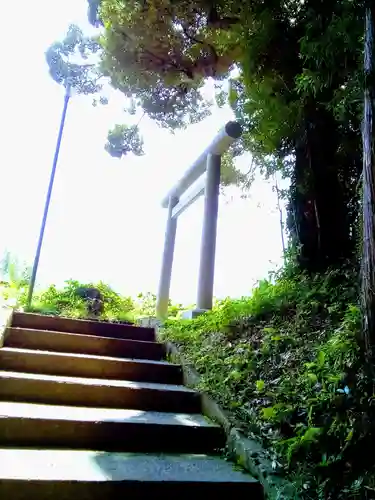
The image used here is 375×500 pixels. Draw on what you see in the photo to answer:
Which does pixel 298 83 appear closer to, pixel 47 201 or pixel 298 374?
pixel 298 374

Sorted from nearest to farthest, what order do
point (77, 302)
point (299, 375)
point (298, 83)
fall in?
point (299, 375), point (298, 83), point (77, 302)

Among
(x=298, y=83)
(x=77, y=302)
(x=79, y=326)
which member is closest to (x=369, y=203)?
(x=298, y=83)

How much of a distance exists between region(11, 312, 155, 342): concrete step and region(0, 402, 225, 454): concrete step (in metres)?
1.12

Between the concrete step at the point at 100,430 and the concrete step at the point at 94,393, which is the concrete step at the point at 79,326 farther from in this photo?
the concrete step at the point at 100,430

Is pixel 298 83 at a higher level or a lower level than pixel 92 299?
higher

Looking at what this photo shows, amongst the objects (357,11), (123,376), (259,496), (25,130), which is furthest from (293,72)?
(25,130)

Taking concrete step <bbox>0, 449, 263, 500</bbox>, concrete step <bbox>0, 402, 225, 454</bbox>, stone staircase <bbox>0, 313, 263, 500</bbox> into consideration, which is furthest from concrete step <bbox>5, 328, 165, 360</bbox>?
concrete step <bbox>0, 449, 263, 500</bbox>

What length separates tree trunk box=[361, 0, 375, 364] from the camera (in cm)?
155

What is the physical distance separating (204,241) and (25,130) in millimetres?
3960

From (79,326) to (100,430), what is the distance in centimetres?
148

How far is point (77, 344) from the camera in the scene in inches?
113

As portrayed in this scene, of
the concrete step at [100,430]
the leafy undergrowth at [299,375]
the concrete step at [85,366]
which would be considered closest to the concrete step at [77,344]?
the concrete step at [85,366]

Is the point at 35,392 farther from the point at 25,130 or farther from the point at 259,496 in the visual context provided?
the point at 25,130

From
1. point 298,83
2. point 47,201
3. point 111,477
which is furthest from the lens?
point 47,201
